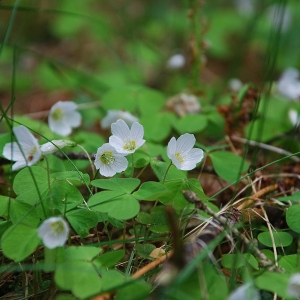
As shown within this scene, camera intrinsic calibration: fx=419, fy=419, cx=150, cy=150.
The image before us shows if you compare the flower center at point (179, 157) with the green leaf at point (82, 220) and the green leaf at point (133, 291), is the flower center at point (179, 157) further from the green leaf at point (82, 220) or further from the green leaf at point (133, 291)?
the green leaf at point (133, 291)

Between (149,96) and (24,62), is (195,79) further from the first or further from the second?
(24,62)

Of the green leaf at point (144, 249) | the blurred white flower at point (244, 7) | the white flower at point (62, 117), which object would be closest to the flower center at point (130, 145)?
the green leaf at point (144, 249)

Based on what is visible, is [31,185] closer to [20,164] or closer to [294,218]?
[20,164]

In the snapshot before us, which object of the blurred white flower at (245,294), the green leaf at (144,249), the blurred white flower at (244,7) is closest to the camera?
the blurred white flower at (245,294)

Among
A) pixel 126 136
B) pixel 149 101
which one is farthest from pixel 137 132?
pixel 149 101

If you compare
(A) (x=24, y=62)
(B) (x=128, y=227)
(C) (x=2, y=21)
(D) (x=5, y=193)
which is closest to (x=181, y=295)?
(B) (x=128, y=227)

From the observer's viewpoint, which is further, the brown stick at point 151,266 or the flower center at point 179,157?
the flower center at point 179,157

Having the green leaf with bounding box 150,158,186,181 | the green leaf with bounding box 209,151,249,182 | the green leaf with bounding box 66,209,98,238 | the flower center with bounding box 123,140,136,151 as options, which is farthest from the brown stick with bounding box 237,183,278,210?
the green leaf with bounding box 66,209,98,238

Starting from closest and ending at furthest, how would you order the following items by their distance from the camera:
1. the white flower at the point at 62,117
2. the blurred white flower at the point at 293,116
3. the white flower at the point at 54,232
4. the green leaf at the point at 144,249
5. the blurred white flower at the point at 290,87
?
the white flower at the point at 54,232 < the green leaf at the point at 144,249 < the white flower at the point at 62,117 < the blurred white flower at the point at 293,116 < the blurred white flower at the point at 290,87
